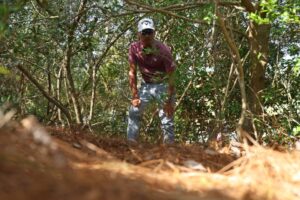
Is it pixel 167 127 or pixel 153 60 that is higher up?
pixel 153 60

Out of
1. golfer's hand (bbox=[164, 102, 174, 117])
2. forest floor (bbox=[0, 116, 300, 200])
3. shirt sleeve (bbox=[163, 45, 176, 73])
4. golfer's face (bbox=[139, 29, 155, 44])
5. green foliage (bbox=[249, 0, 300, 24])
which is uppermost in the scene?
green foliage (bbox=[249, 0, 300, 24])

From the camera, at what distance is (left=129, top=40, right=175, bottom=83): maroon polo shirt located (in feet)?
19.2

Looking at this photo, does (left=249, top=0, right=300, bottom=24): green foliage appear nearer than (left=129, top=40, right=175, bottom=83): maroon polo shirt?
Yes

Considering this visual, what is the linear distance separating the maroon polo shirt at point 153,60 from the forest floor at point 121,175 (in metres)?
2.48

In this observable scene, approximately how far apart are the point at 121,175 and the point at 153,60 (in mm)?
3685

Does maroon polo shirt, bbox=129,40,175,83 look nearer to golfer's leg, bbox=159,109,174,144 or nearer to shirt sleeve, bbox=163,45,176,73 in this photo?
shirt sleeve, bbox=163,45,176,73

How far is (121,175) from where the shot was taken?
7.84 ft

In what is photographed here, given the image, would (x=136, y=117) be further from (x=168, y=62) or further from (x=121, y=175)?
(x=121, y=175)

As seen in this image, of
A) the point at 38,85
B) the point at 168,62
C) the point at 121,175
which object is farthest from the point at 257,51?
the point at 121,175

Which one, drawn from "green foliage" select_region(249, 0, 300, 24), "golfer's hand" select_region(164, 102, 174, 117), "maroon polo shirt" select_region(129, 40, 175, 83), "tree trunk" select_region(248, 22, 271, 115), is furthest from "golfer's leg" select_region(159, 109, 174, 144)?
"tree trunk" select_region(248, 22, 271, 115)

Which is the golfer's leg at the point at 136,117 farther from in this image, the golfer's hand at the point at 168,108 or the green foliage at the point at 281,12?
the green foliage at the point at 281,12

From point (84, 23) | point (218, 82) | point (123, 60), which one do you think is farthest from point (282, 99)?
point (123, 60)

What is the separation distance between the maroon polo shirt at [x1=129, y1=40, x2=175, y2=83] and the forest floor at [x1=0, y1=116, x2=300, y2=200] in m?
2.48

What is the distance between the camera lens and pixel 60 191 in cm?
176
